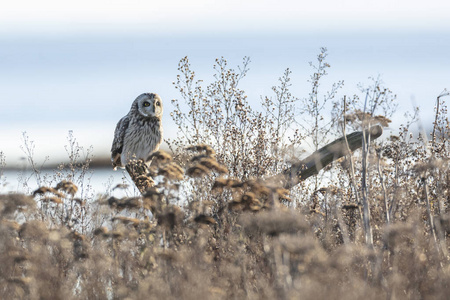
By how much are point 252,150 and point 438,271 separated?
2897 millimetres

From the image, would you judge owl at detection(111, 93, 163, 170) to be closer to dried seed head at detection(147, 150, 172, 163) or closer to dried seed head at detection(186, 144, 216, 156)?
dried seed head at detection(147, 150, 172, 163)

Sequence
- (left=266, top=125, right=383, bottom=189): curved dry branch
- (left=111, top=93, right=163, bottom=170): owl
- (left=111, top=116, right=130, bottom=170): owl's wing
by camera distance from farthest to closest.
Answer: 1. (left=111, top=116, right=130, bottom=170): owl's wing
2. (left=111, top=93, right=163, bottom=170): owl
3. (left=266, top=125, right=383, bottom=189): curved dry branch

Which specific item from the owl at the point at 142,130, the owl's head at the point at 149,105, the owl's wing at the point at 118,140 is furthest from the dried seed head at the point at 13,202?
the owl's wing at the point at 118,140

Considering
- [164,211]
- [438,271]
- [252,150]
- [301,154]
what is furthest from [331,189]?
[164,211]

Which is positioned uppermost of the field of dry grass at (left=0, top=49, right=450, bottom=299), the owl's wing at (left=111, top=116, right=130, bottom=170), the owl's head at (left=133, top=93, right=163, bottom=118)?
the owl's head at (left=133, top=93, right=163, bottom=118)

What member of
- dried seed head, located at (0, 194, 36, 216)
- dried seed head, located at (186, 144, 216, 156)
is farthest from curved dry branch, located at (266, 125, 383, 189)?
dried seed head, located at (0, 194, 36, 216)

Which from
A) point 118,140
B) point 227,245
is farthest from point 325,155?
point 118,140

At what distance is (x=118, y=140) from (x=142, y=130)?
1.47ft

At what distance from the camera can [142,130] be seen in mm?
9125

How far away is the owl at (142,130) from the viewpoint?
9.11 meters

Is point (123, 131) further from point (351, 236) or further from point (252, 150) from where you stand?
point (351, 236)

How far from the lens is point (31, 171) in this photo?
26.6ft

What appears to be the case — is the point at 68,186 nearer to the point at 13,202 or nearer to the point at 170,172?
the point at 13,202

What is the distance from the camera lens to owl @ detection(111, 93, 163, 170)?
9.11 m
